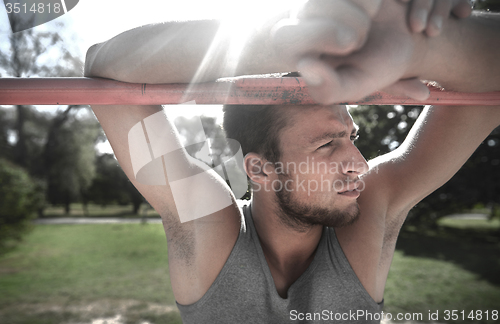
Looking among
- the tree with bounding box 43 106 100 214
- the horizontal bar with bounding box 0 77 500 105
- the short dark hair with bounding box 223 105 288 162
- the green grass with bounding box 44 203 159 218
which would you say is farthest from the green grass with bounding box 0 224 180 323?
the green grass with bounding box 44 203 159 218

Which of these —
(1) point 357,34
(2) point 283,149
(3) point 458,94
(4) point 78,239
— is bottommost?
(4) point 78,239

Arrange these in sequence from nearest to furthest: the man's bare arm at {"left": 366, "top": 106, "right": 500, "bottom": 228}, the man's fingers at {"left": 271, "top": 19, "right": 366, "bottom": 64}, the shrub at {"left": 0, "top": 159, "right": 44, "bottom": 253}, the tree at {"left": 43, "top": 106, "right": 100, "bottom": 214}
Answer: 1. the man's fingers at {"left": 271, "top": 19, "right": 366, "bottom": 64}
2. the man's bare arm at {"left": 366, "top": 106, "right": 500, "bottom": 228}
3. the shrub at {"left": 0, "top": 159, "right": 44, "bottom": 253}
4. the tree at {"left": 43, "top": 106, "right": 100, "bottom": 214}

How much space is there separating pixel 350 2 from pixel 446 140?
998 millimetres

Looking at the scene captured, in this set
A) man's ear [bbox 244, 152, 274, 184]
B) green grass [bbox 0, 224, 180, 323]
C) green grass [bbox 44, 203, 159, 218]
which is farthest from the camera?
green grass [bbox 44, 203, 159, 218]

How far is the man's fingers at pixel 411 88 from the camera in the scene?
758 mm

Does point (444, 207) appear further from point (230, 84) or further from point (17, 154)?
point (17, 154)

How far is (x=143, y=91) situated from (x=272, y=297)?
3.56 ft

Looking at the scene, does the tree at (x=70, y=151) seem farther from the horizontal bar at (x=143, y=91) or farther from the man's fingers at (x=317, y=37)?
the man's fingers at (x=317, y=37)

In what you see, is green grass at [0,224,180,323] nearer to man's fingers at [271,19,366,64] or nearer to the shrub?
the shrub

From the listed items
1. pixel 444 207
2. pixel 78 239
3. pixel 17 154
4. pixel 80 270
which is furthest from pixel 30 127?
pixel 444 207

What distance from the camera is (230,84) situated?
36.0 inches

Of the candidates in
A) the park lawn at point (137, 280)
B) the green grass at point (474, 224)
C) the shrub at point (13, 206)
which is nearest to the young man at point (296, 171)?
the park lawn at point (137, 280)

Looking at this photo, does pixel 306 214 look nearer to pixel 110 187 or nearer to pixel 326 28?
pixel 326 28

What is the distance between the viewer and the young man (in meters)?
0.82
